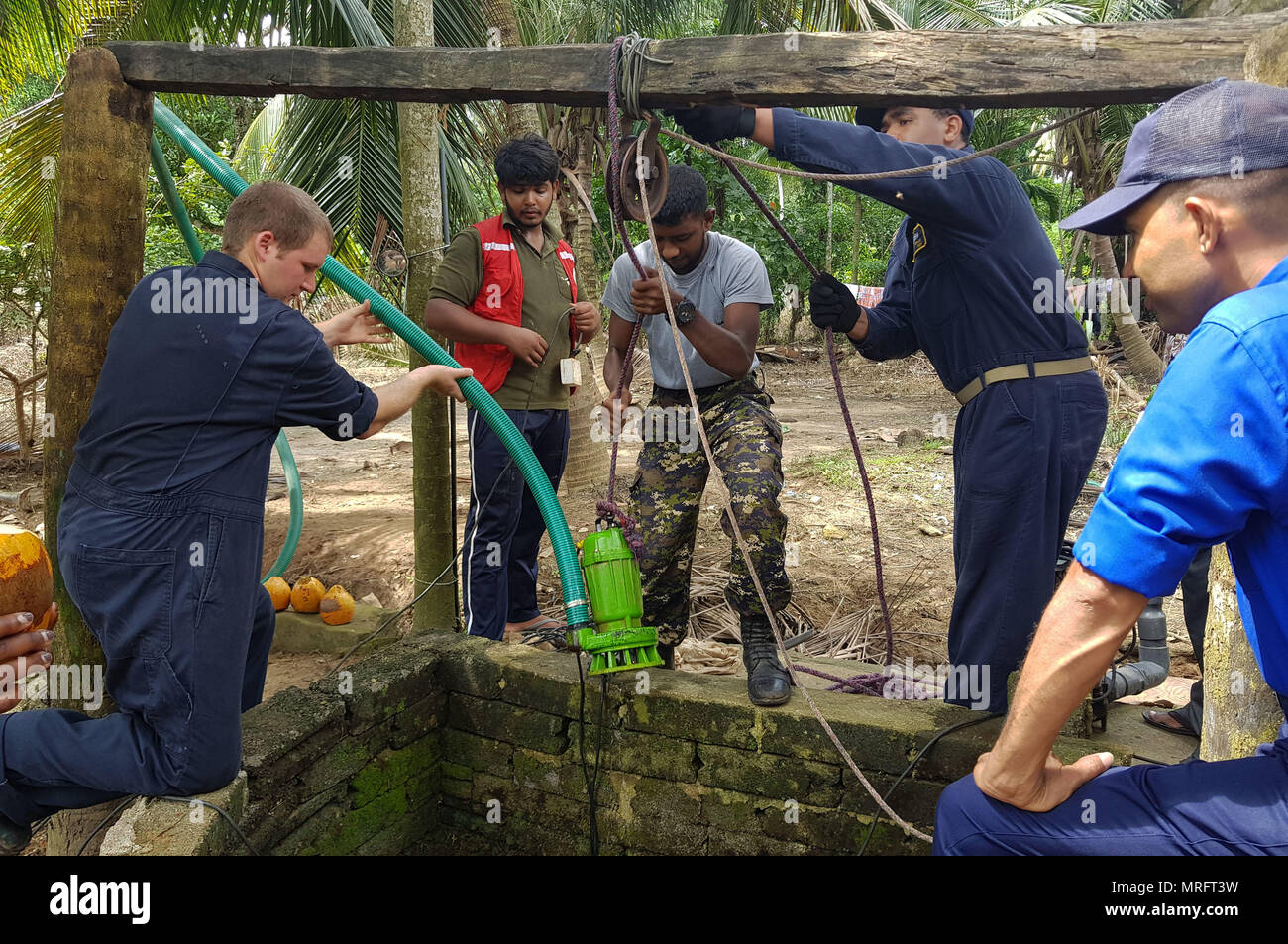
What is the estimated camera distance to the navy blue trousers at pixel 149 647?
2.59 m

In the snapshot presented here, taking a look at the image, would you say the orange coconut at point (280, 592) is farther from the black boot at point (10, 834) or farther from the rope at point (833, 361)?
the rope at point (833, 361)

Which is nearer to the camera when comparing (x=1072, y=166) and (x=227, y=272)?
(x=227, y=272)

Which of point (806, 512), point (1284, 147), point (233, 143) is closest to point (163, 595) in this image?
point (1284, 147)

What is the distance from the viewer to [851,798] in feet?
10.5

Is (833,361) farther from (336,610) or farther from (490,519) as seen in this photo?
(336,610)

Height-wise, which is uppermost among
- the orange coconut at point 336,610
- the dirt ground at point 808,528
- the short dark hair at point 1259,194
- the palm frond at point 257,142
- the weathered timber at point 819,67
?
the palm frond at point 257,142

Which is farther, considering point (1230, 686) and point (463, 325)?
point (463, 325)

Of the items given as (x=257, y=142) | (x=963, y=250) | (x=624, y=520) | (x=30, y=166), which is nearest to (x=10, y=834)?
(x=624, y=520)

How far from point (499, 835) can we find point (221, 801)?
1.37 m

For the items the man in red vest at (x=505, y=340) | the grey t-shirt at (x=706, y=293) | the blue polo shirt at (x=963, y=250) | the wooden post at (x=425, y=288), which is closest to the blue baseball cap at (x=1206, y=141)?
the blue polo shirt at (x=963, y=250)

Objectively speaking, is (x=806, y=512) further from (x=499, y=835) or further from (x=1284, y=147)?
(x=1284, y=147)

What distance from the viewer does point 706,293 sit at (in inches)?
148

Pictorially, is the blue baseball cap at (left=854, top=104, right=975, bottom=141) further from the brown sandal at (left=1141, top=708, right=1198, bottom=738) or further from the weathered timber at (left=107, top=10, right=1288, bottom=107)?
the brown sandal at (left=1141, top=708, right=1198, bottom=738)

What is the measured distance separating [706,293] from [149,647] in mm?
2317
